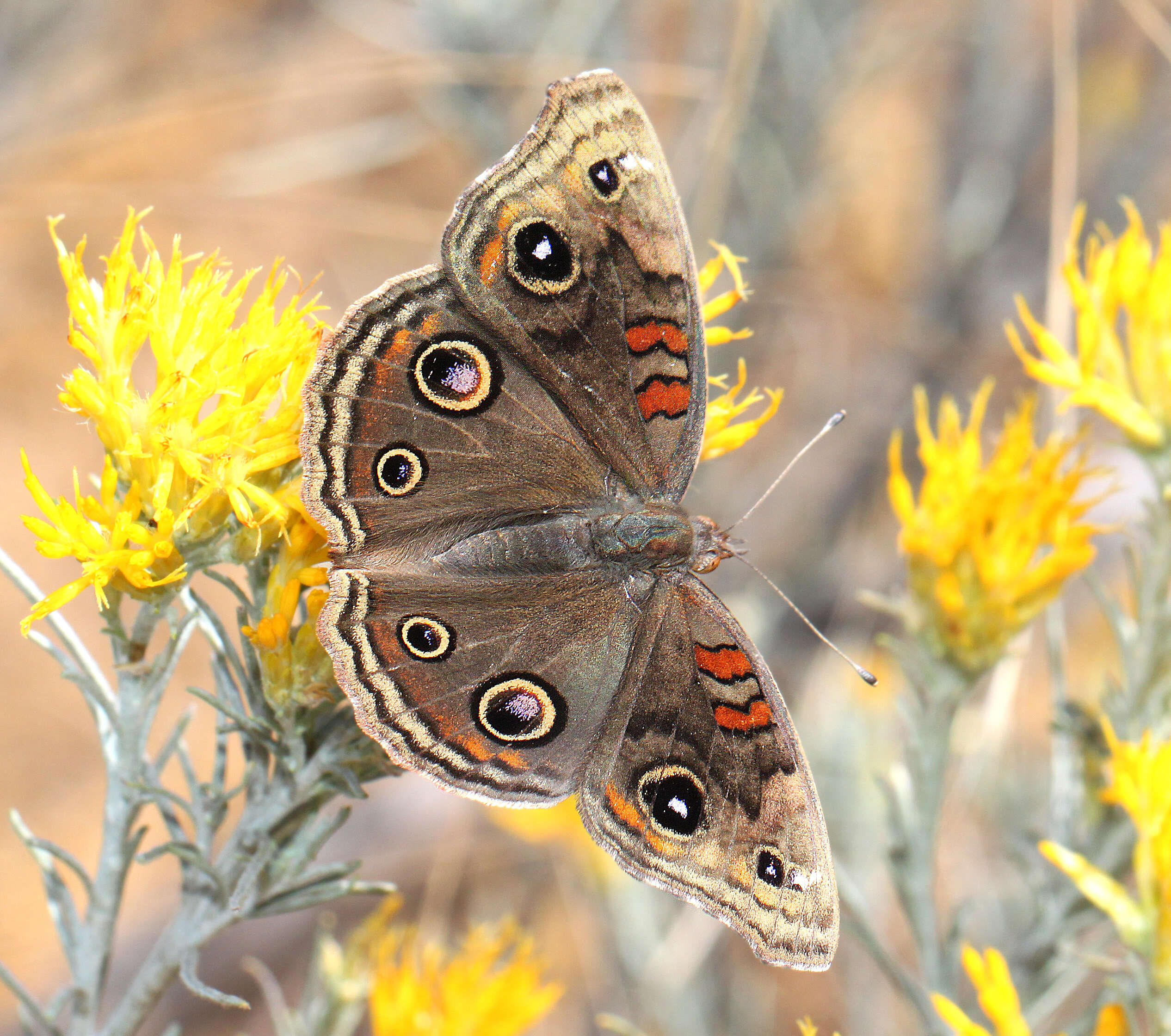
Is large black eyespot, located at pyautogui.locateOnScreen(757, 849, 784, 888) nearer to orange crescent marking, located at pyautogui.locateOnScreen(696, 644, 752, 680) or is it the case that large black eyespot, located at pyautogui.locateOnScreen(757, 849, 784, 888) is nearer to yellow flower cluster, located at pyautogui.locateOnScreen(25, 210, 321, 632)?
orange crescent marking, located at pyautogui.locateOnScreen(696, 644, 752, 680)

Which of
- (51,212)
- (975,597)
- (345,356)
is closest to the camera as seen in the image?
(345,356)

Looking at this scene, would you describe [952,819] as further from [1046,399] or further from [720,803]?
[720,803]

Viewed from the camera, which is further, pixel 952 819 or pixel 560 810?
pixel 560 810

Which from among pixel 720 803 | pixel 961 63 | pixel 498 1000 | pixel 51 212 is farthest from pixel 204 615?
pixel 961 63

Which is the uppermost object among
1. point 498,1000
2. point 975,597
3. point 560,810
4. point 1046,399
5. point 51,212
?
point 1046,399

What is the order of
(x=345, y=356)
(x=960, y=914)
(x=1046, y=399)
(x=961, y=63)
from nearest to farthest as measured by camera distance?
(x=345, y=356)
(x=960, y=914)
(x=1046, y=399)
(x=961, y=63)

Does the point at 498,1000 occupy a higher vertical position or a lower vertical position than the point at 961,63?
lower

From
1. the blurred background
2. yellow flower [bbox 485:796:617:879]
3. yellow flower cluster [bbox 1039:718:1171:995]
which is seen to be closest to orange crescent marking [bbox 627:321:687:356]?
yellow flower cluster [bbox 1039:718:1171:995]

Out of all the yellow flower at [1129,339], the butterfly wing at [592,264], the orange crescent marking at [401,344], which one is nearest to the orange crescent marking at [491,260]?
the butterfly wing at [592,264]

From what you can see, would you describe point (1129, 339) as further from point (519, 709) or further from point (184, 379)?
point (184, 379)
